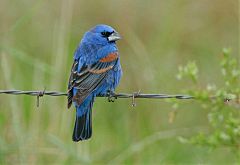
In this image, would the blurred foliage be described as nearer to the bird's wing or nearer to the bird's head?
the bird's wing

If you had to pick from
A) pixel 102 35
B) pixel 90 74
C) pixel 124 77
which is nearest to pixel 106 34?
pixel 102 35

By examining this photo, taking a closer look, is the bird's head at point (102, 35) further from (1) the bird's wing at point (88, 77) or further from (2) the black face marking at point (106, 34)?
(1) the bird's wing at point (88, 77)

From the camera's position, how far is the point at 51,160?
6555 millimetres

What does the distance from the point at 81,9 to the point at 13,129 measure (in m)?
2.84

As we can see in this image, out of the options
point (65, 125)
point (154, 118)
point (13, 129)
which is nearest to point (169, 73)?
point (154, 118)

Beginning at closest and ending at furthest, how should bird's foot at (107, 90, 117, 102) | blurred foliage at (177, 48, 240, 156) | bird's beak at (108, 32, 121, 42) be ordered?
blurred foliage at (177, 48, 240, 156)
bird's foot at (107, 90, 117, 102)
bird's beak at (108, 32, 121, 42)

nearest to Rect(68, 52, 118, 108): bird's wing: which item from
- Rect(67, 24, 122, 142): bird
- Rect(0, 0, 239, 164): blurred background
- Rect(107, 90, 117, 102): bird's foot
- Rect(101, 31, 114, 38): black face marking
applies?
Rect(67, 24, 122, 142): bird

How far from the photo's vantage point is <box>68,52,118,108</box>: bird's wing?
18.0ft

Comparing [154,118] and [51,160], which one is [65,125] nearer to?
[51,160]

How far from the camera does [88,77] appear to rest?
5746 mm

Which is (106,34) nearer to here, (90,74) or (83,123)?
(90,74)

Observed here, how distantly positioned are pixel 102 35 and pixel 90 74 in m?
0.61

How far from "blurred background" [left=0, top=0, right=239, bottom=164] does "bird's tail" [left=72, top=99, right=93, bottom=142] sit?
54cm

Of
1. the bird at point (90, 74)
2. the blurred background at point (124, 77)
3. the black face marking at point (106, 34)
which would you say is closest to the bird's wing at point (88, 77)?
the bird at point (90, 74)
